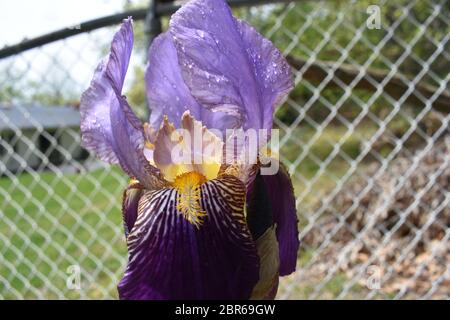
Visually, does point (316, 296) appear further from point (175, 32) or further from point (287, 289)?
point (175, 32)

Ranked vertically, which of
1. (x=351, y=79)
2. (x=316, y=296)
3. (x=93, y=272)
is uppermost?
(x=351, y=79)

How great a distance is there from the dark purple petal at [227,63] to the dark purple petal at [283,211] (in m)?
0.07

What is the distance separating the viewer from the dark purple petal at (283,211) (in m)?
0.62

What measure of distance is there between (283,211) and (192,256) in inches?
Result: 6.0

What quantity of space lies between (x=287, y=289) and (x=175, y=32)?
1608 millimetres

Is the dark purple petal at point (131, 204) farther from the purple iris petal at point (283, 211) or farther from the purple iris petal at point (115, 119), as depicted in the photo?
the purple iris petal at point (283, 211)

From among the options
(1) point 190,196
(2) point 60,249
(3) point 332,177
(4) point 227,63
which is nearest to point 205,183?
(1) point 190,196

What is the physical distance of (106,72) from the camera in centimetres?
57

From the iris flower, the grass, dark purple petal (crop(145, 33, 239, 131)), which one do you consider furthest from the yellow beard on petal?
the grass

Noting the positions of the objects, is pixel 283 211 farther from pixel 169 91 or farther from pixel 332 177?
pixel 332 177

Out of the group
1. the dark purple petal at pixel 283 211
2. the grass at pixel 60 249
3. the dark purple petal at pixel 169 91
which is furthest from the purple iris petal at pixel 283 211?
the grass at pixel 60 249

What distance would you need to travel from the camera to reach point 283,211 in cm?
62
